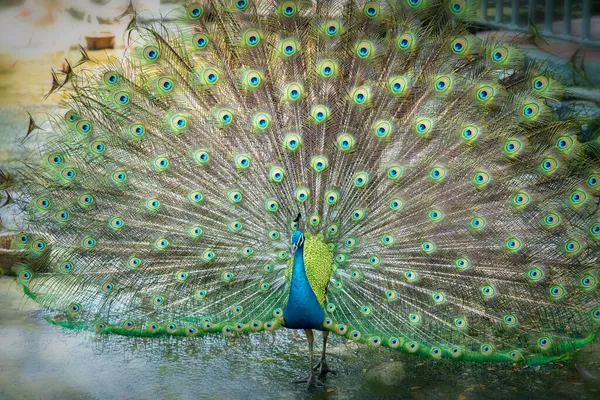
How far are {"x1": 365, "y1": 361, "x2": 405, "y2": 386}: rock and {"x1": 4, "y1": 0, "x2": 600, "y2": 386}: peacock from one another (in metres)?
0.51

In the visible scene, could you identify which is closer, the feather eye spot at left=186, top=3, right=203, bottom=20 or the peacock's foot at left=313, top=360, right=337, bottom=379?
the feather eye spot at left=186, top=3, right=203, bottom=20

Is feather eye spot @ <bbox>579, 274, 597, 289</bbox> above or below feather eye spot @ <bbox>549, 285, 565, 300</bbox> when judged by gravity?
above

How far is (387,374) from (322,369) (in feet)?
1.34

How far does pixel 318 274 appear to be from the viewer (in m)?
4.08

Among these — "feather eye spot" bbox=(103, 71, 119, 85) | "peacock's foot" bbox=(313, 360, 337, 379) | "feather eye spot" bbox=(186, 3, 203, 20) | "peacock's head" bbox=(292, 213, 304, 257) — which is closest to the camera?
"peacock's head" bbox=(292, 213, 304, 257)

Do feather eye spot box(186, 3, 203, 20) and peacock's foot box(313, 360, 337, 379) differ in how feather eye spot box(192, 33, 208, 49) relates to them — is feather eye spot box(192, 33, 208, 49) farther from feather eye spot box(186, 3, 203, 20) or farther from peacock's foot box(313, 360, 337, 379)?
peacock's foot box(313, 360, 337, 379)

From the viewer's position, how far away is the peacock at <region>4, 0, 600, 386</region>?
4.14 m

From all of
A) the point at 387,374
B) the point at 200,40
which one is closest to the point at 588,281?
the point at 387,374

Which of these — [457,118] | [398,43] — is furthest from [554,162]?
[398,43]

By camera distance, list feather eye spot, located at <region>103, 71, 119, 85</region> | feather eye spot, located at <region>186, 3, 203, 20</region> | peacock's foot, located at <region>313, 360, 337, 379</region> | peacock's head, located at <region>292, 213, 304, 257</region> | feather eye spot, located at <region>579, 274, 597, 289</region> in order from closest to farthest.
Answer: peacock's head, located at <region>292, 213, 304, 257</region> → feather eye spot, located at <region>579, 274, 597, 289</region> → feather eye spot, located at <region>186, 3, 203, 20</region> → feather eye spot, located at <region>103, 71, 119, 85</region> → peacock's foot, located at <region>313, 360, 337, 379</region>

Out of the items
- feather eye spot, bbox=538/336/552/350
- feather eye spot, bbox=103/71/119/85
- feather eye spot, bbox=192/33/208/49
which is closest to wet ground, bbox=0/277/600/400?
feather eye spot, bbox=538/336/552/350

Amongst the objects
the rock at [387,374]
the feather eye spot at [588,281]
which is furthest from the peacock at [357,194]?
the rock at [387,374]

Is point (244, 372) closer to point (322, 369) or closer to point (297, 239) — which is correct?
point (322, 369)

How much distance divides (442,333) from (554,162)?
3.76ft
